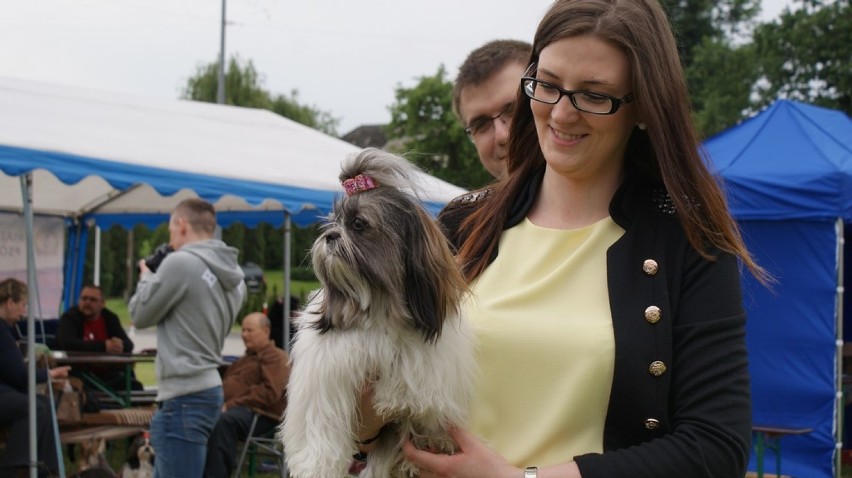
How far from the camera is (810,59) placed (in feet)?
75.8

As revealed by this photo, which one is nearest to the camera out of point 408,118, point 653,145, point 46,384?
point 653,145

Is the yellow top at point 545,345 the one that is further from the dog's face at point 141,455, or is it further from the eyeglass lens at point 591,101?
the dog's face at point 141,455

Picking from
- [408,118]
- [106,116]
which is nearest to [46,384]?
[106,116]

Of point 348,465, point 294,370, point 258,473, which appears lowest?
point 258,473

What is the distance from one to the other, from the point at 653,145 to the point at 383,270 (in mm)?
573

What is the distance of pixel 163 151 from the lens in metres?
7.89

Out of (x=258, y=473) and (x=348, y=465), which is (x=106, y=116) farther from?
(x=348, y=465)

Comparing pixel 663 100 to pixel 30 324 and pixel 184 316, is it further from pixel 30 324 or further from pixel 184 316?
pixel 30 324

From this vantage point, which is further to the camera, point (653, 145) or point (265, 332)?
point (265, 332)

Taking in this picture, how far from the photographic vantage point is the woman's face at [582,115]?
179 cm

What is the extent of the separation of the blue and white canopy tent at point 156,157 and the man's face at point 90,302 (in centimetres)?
132

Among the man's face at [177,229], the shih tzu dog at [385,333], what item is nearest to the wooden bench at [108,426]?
the man's face at [177,229]

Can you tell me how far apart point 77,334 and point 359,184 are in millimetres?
10004

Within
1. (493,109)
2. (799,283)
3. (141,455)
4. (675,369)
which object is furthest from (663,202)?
A: (799,283)
